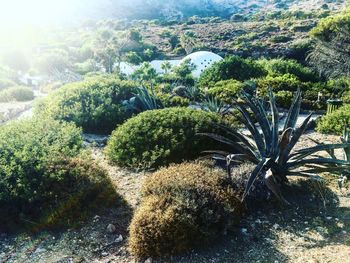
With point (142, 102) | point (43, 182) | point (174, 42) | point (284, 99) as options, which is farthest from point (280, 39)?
point (43, 182)

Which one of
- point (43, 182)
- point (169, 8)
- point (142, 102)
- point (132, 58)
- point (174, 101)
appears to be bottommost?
point (169, 8)

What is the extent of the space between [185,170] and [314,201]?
1.80m

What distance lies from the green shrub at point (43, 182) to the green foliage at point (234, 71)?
57.3 feet

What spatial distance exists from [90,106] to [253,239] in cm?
658

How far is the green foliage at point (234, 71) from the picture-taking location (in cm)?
2297

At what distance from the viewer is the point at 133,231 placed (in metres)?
4.56

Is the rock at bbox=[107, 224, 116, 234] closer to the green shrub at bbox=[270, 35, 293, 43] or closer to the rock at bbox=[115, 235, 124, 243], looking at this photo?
the rock at bbox=[115, 235, 124, 243]

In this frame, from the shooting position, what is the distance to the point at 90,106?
10289 millimetres

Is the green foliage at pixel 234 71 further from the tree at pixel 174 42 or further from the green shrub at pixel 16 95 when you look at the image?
the tree at pixel 174 42

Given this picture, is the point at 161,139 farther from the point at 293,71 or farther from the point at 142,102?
the point at 293,71

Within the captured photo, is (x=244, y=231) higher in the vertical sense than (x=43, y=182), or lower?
lower

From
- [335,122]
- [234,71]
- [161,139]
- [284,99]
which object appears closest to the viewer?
[161,139]

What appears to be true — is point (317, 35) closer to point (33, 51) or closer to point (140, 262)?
point (140, 262)

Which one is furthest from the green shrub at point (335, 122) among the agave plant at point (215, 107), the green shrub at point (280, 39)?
the green shrub at point (280, 39)
